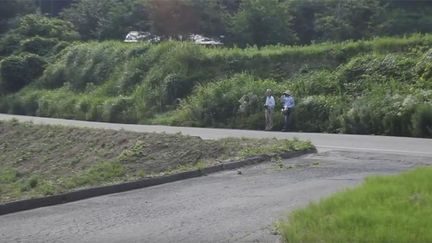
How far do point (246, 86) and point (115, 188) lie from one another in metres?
20.8

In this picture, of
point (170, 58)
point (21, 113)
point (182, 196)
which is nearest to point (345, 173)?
point (182, 196)

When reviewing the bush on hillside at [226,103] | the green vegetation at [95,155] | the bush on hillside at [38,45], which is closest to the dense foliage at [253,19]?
the bush on hillside at [38,45]

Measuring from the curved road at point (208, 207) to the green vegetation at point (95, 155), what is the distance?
3.76 ft

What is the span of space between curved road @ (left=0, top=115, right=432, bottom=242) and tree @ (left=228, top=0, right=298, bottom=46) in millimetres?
36599

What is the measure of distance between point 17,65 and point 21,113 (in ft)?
18.3

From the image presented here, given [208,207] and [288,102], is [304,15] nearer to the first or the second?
[288,102]

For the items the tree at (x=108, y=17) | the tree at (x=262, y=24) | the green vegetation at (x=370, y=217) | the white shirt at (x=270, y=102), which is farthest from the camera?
the tree at (x=108, y=17)

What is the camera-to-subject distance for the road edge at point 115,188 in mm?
13094

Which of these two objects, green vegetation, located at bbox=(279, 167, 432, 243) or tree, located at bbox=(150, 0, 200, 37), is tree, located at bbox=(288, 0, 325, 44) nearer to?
tree, located at bbox=(150, 0, 200, 37)

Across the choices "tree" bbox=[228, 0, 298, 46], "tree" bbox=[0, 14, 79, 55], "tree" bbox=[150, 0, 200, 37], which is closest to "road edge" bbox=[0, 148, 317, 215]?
"tree" bbox=[228, 0, 298, 46]

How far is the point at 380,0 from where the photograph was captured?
59.3m

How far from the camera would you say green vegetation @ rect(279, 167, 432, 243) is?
A: 805cm

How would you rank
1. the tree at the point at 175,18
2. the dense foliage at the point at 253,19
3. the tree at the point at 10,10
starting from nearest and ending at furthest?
1. the dense foliage at the point at 253,19
2. the tree at the point at 175,18
3. the tree at the point at 10,10

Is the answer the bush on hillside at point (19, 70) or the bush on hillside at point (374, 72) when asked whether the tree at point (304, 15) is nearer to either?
the bush on hillside at point (19, 70)
